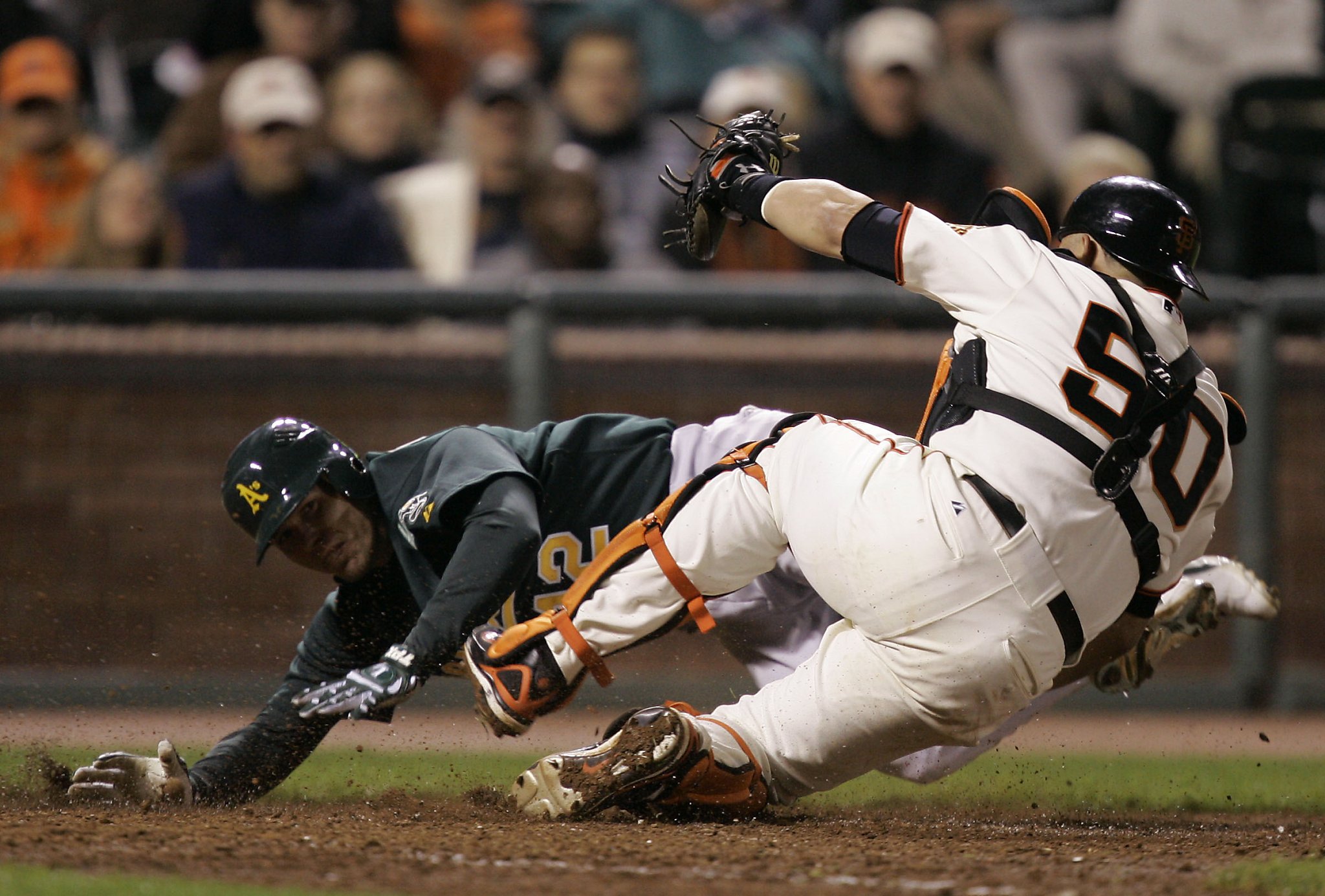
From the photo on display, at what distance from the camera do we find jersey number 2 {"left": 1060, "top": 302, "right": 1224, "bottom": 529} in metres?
3.60

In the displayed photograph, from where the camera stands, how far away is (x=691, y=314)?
23.4 feet

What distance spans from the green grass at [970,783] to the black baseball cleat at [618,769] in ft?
2.23

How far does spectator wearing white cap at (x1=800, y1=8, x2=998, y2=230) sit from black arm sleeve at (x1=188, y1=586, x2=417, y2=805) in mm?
4079

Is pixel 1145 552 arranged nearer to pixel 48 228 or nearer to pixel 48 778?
pixel 48 778

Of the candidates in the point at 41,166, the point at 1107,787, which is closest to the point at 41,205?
the point at 41,166

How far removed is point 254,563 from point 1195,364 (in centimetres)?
415

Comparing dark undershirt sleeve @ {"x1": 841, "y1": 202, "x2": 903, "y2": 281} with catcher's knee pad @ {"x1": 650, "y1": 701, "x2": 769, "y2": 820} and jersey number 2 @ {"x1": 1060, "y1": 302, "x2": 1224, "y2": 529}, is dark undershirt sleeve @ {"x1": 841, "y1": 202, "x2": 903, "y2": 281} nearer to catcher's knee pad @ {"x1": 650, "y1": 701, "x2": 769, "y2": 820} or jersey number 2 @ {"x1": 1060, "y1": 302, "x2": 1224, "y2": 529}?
jersey number 2 @ {"x1": 1060, "y1": 302, "x2": 1224, "y2": 529}

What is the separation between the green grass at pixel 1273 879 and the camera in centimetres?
316

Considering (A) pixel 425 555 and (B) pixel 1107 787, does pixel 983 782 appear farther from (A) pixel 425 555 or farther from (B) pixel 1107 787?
(A) pixel 425 555

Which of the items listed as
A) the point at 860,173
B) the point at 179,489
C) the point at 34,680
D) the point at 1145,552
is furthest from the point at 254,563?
the point at 1145,552

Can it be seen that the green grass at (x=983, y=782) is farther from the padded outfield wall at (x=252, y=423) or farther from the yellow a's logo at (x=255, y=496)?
the padded outfield wall at (x=252, y=423)

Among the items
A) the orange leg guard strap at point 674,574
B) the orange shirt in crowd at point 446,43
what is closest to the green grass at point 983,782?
the orange leg guard strap at point 674,574

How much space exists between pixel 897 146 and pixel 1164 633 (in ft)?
13.2

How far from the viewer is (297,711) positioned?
4.37 m
